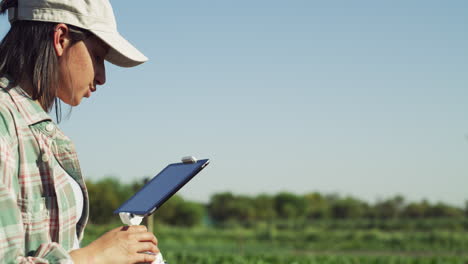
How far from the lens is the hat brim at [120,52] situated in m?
1.62

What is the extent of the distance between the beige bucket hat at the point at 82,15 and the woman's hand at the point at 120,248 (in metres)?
0.53

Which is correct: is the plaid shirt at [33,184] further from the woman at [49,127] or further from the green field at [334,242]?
the green field at [334,242]

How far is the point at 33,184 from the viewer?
148cm

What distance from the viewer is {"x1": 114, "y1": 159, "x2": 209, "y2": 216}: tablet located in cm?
154

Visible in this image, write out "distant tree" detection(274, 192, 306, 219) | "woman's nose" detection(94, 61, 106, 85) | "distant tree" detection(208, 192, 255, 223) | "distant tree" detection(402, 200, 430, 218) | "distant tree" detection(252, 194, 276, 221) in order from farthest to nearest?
"distant tree" detection(274, 192, 306, 219) < "distant tree" detection(252, 194, 276, 221) < "distant tree" detection(208, 192, 255, 223) < "distant tree" detection(402, 200, 430, 218) < "woman's nose" detection(94, 61, 106, 85)

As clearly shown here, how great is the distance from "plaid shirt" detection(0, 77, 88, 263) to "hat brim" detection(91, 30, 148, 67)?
26 cm

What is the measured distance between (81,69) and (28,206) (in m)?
0.41

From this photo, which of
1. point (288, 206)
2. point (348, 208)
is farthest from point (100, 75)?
point (288, 206)

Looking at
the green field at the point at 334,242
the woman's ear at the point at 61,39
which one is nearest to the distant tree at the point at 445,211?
the green field at the point at 334,242

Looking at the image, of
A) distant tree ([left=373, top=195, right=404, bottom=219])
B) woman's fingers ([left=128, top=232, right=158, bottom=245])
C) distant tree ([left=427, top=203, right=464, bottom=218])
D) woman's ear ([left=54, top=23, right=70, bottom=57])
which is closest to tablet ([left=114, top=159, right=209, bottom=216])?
woman's fingers ([left=128, top=232, right=158, bottom=245])

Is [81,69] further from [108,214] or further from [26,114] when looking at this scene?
[108,214]

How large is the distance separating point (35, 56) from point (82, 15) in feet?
0.57

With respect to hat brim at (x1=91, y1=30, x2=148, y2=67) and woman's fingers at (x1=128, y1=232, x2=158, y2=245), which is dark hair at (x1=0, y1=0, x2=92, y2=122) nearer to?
hat brim at (x1=91, y1=30, x2=148, y2=67)

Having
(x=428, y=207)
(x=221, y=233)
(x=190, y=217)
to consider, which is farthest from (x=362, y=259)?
(x=428, y=207)
